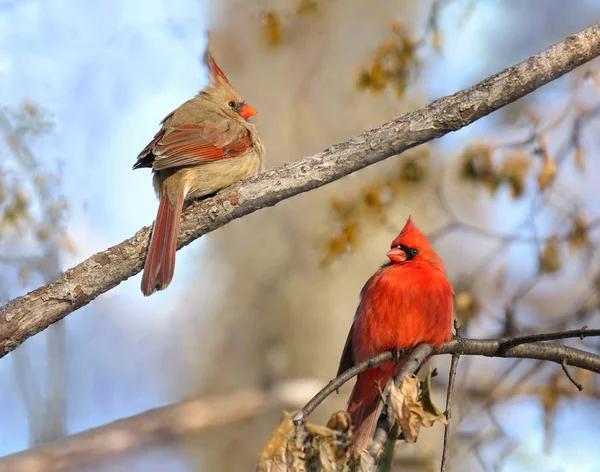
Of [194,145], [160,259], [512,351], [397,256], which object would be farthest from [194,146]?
[512,351]

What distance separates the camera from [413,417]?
5.49 ft

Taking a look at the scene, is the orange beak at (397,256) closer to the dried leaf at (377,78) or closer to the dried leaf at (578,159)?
the dried leaf at (377,78)

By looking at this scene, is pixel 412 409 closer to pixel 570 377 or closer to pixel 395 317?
pixel 570 377

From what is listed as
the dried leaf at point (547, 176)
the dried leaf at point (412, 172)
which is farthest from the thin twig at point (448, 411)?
the dried leaf at point (412, 172)

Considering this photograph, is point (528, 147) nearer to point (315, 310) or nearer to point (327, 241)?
point (327, 241)

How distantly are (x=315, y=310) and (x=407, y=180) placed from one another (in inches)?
66.6

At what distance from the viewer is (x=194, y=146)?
3676 millimetres

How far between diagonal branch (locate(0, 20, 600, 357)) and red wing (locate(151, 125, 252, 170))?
0.95 m

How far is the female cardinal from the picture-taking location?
2.61 m

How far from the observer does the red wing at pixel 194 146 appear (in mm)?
3529

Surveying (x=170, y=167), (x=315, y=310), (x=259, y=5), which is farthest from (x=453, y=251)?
(x=170, y=167)

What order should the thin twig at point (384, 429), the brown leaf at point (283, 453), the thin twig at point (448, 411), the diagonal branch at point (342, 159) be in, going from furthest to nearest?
the diagonal branch at point (342, 159)
the thin twig at point (448, 411)
the thin twig at point (384, 429)
the brown leaf at point (283, 453)

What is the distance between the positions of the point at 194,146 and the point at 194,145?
1 cm

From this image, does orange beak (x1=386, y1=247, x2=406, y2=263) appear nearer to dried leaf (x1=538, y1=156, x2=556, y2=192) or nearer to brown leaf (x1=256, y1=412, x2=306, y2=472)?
brown leaf (x1=256, y1=412, x2=306, y2=472)
